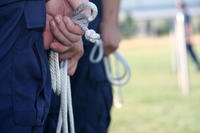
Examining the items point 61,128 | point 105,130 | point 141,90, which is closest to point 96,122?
point 105,130

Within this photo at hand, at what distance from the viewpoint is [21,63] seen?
2.07m

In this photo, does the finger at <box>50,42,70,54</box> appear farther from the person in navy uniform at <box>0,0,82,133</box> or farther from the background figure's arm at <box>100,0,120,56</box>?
the background figure's arm at <box>100,0,120,56</box>

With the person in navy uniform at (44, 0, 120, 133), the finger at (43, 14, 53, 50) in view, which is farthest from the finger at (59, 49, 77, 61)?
the person in navy uniform at (44, 0, 120, 133)

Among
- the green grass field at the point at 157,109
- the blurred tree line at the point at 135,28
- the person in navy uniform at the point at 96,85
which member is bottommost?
the green grass field at the point at 157,109

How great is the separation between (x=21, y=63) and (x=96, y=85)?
1263 mm

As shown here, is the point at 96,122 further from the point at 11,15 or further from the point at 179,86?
the point at 179,86

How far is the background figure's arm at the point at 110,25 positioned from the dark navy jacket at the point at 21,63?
1.22 metres

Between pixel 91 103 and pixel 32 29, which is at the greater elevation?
pixel 32 29

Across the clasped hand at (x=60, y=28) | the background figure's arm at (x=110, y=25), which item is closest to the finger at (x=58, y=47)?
the clasped hand at (x=60, y=28)

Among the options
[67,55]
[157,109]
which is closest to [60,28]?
[67,55]

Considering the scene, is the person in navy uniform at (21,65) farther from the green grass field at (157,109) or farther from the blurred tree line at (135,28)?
the blurred tree line at (135,28)

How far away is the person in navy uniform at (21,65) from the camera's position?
2064mm

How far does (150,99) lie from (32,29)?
7.90m

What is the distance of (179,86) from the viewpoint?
12.0m
